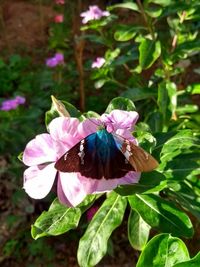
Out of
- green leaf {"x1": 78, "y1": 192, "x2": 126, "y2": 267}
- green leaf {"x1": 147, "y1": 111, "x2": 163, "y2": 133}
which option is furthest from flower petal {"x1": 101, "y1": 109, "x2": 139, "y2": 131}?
green leaf {"x1": 147, "y1": 111, "x2": 163, "y2": 133}

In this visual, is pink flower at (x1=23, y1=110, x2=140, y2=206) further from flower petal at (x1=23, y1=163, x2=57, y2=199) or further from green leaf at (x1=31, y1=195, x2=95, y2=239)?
green leaf at (x1=31, y1=195, x2=95, y2=239)

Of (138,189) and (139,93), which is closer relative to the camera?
(138,189)

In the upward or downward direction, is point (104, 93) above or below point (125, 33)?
below

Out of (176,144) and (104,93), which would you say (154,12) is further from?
(104,93)

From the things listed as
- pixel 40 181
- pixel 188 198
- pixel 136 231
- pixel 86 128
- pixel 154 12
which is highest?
pixel 154 12

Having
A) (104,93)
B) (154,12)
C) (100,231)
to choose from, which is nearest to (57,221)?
(100,231)

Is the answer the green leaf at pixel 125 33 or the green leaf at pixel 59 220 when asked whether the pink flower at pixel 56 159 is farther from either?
the green leaf at pixel 125 33
